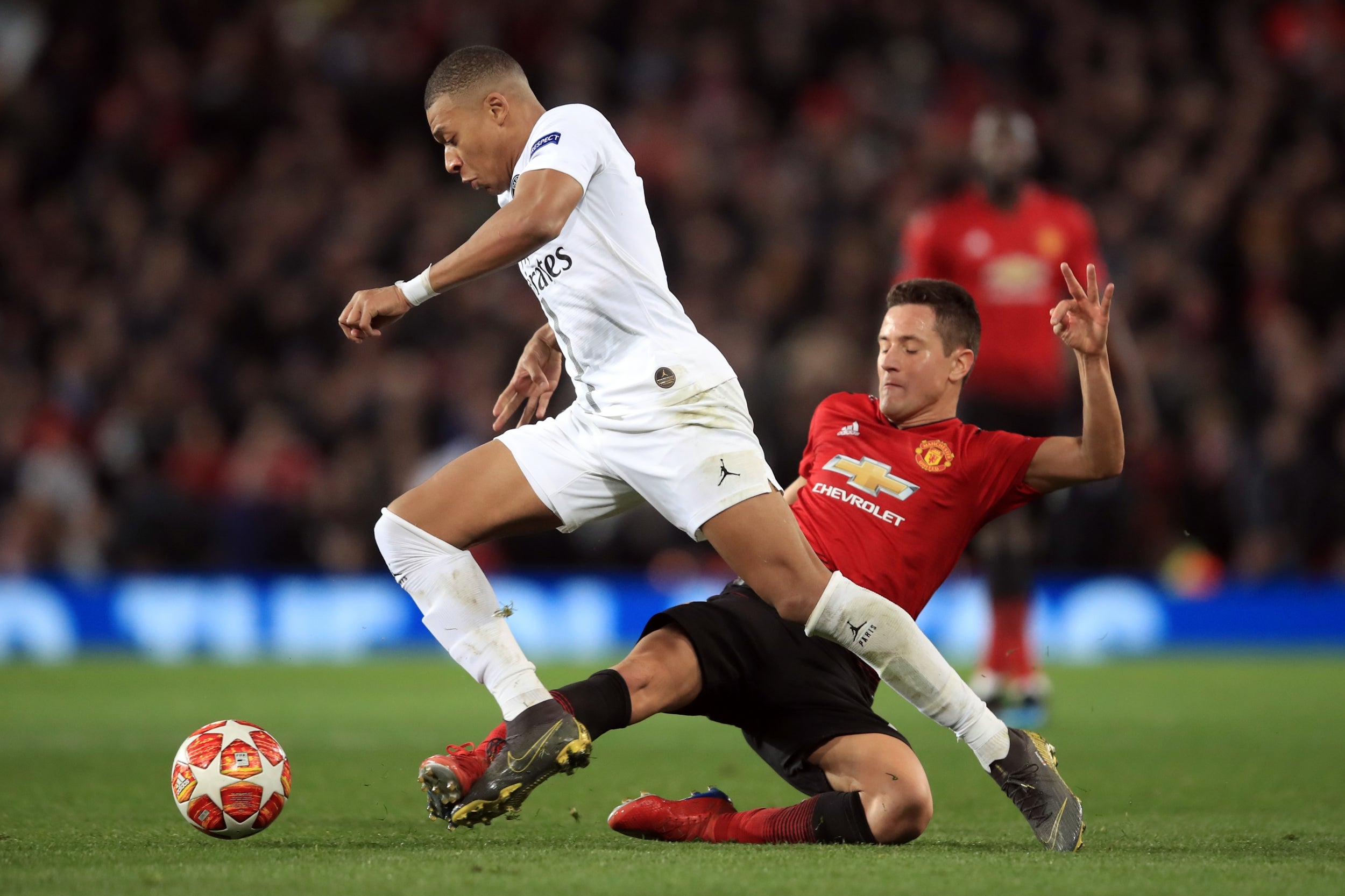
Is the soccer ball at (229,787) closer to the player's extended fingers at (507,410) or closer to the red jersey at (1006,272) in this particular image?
the player's extended fingers at (507,410)

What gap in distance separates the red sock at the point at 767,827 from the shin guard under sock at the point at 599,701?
0.38m

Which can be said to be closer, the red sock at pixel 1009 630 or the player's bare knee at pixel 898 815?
the player's bare knee at pixel 898 815

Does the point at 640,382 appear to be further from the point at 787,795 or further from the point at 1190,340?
the point at 1190,340

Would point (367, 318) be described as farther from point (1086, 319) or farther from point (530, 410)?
point (1086, 319)

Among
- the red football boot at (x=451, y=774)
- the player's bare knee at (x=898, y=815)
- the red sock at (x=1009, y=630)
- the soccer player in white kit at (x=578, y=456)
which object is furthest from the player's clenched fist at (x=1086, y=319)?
the red sock at (x=1009, y=630)

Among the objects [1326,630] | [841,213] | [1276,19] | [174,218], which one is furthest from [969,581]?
[174,218]

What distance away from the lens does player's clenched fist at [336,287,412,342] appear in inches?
148

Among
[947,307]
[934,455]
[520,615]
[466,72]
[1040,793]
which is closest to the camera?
[1040,793]

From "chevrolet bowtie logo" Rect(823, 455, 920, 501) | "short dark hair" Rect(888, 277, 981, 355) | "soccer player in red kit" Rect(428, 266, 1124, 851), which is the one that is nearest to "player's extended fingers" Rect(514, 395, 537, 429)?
"soccer player in red kit" Rect(428, 266, 1124, 851)

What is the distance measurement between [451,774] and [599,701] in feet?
1.33

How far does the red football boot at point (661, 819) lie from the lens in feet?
13.7

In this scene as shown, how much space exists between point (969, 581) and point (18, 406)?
7.16m

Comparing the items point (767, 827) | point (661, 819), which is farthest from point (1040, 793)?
point (661, 819)

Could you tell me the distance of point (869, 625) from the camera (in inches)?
157
